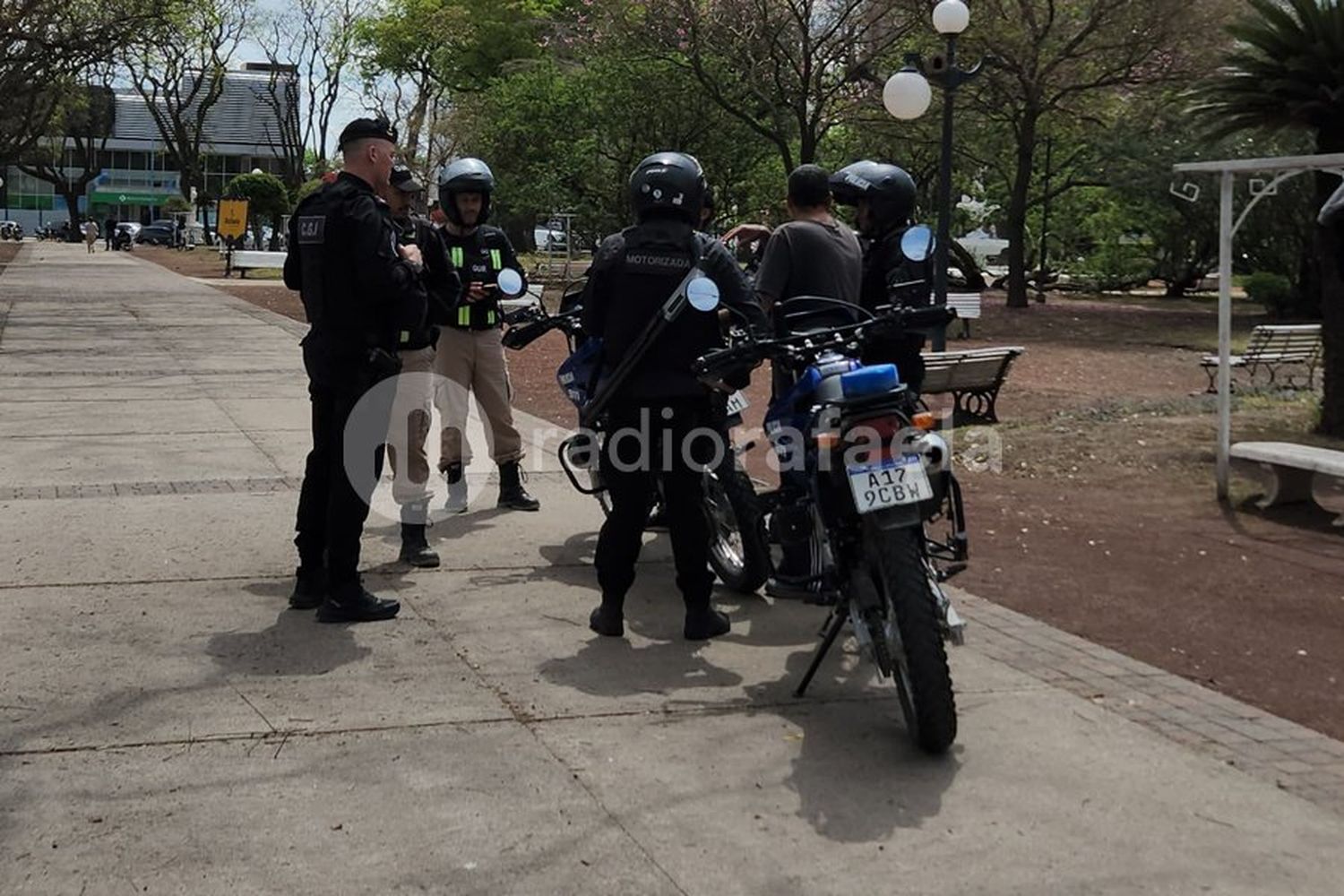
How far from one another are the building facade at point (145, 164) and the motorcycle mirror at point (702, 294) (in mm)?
101388

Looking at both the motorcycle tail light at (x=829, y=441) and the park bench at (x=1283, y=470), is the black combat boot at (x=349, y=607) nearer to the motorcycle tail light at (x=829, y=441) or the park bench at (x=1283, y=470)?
the motorcycle tail light at (x=829, y=441)

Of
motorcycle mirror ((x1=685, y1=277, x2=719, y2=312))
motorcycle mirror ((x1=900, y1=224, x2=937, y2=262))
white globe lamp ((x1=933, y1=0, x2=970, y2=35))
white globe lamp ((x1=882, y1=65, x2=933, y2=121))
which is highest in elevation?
white globe lamp ((x1=933, y1=0, x2=970, y2=35))

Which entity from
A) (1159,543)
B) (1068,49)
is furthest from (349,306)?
(1068,49)

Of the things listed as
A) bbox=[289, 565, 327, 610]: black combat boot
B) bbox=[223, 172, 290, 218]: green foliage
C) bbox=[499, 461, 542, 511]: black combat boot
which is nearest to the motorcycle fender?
bbox=[289, 565, 327, 610]: black combat boot

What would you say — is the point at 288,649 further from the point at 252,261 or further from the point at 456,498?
the point at 252,261

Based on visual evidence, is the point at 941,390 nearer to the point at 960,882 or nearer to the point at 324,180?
the point at 324,180

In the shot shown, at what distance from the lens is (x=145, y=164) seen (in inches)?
4203

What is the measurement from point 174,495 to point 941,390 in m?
6.39

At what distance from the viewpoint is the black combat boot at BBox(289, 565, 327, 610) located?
598cm

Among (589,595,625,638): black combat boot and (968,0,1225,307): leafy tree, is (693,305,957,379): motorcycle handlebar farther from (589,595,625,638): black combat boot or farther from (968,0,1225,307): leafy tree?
(968,0,1225,307): leafy tree

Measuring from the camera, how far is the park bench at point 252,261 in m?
40.4

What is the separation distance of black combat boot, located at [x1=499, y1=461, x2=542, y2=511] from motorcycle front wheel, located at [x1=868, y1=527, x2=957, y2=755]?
396 cm

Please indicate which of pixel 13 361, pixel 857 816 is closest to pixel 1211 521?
pixel 857 816

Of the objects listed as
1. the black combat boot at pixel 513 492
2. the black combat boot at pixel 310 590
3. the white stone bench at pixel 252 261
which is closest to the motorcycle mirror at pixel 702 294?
the black combat boot at pixel 310 590
